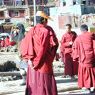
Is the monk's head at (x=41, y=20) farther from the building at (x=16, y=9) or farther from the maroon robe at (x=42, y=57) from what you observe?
the building at (x=16, y=9)

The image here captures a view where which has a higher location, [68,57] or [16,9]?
[68,57]

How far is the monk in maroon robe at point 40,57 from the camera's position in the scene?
7.85m

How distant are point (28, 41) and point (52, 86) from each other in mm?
882

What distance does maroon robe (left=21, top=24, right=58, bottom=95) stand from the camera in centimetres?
785

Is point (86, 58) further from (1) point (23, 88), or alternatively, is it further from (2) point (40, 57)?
(2) point (40, 57)

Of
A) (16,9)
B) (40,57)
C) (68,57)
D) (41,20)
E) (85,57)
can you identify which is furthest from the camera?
(16,9)

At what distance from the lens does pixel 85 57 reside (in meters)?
9.65

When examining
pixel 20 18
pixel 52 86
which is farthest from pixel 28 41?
pixel 20 18

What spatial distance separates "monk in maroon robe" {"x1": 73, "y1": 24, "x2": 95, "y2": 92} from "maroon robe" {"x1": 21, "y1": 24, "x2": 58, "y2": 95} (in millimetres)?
1818

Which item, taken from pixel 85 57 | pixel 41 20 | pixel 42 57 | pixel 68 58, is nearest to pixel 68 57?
pixel 68 58

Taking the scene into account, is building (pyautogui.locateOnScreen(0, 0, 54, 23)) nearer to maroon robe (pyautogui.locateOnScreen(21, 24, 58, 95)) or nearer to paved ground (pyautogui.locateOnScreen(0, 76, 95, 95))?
paved ground (pyautogui.locateOnScreen(0, 76, 95, 95))

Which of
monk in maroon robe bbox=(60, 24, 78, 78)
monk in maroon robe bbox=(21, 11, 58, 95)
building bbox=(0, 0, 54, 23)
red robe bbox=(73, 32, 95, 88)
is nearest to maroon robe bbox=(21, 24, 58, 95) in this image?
monk in maroon robe bbox=(21, 11, 58, 95)

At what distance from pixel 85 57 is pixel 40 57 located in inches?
81.8

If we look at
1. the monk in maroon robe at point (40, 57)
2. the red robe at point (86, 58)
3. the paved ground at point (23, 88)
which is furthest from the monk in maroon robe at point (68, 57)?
the monk in maroon robe at point (40, 57)
